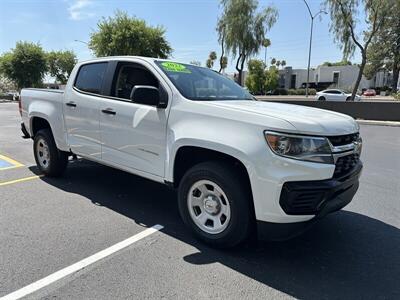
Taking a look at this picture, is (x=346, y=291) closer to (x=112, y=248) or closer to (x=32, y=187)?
(x=112, y=248)

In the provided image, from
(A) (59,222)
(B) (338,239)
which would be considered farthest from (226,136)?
(A) (59,222)

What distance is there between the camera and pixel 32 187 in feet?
19.2

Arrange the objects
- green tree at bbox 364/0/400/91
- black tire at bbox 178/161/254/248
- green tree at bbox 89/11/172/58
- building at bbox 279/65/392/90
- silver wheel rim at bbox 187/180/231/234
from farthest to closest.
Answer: building at bbox 279/65/392/90, green tree at bbox 364/0/400/91, green tree at bbox 89/11/172/58, silver wheel rim at bbox 187/180/231/234, black tire at bbox 178/161/254/248

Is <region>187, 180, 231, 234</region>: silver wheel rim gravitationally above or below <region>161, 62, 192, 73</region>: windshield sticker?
below

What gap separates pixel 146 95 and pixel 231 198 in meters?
1.44

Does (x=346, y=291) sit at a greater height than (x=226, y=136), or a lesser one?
lesser

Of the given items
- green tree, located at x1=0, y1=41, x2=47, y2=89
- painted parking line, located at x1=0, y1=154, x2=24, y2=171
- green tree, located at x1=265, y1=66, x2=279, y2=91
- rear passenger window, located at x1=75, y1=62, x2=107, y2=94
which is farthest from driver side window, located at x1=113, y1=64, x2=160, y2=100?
green tree, located at x1=265, y1=66, x2=279, y2=91

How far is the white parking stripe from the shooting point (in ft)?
9.82

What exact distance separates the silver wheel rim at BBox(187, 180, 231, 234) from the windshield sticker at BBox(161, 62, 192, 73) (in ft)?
4.99

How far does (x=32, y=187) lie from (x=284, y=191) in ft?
13.9

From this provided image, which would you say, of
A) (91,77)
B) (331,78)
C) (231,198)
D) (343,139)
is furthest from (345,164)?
(331,78)

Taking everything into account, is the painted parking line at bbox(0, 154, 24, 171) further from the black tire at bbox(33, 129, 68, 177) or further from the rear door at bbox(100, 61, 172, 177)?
the rear door at bbox(100, 61, 172, 177)

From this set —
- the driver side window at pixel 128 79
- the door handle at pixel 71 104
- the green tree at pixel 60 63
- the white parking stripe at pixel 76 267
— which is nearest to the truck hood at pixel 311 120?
the driver side window at pixel 128 79

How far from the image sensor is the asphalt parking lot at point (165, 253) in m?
3.10
